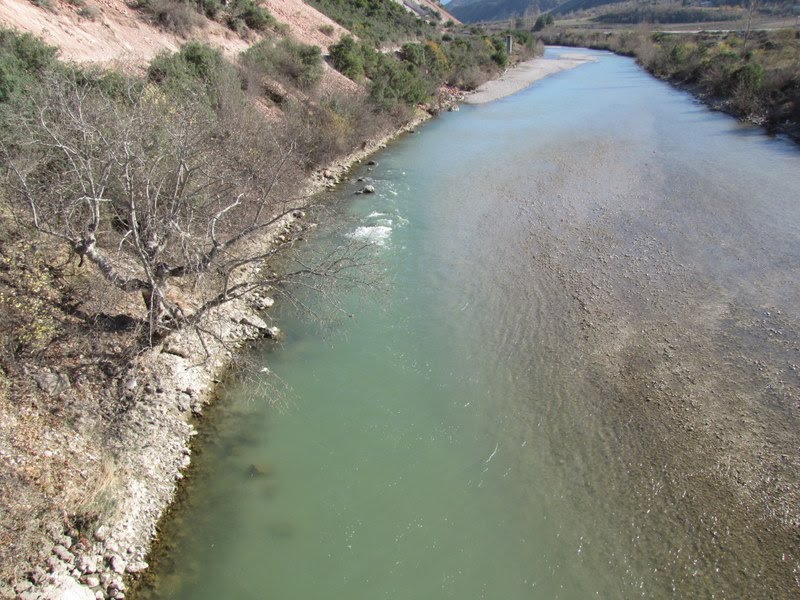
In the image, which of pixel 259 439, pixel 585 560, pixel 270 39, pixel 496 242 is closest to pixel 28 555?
pixel 259 439

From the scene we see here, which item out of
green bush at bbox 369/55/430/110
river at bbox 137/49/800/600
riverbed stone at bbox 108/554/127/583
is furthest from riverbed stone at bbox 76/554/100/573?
green bush at bbox 369/55/430/110

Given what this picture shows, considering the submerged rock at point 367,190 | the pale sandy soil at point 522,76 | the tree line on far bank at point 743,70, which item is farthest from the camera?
the pale sandy soil at point 522,76

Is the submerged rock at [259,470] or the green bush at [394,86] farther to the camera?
the green bush at [394,86]

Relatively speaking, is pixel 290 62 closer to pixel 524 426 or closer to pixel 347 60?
pixel 347 60

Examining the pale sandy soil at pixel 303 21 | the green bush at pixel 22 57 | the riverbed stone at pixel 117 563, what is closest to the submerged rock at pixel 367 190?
the green bush at pixel 22 57

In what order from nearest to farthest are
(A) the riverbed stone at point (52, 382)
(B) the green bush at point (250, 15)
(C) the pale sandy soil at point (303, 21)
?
1. (A) the riverbed stone at point (52, 382)
2. (B) the green bush at point (250, 15)
3. (C) the pale sandy soil at point (303, 21)

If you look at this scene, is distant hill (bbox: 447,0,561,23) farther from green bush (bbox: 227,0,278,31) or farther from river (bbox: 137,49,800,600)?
river (bbox: 137,49,800,600)

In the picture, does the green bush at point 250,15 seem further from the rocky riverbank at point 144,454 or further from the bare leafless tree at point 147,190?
the rocky riverbank at point 144,454
